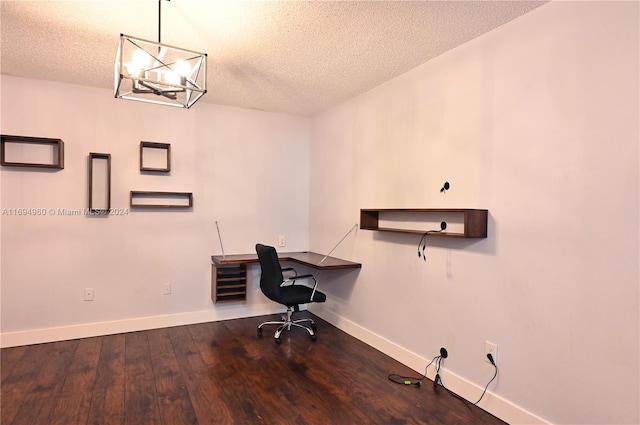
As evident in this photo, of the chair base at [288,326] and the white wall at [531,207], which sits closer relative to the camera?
the white wall at [531,207]

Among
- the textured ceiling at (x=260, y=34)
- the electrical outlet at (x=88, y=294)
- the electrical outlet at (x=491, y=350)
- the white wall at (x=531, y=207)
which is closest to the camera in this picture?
the white wall at (x=531, y=207)

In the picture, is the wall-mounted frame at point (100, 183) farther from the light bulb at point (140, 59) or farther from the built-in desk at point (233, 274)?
the light bulb at point (140, 59)

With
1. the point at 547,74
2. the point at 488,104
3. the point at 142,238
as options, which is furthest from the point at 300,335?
the point at 547,74

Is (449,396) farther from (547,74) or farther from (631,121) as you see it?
(547,74)

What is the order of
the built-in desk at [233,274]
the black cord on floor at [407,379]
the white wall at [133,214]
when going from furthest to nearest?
the built-in desk at [233,274] → the white wall at [133,214] → the black cord on floor at [407,379]

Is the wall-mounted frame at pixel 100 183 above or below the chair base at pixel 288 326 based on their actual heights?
above

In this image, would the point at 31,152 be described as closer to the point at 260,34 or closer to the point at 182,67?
the point at 182,67

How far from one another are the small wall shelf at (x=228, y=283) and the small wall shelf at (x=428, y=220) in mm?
1638

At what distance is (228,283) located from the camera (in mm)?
4113

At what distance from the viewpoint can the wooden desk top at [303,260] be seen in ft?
11.9

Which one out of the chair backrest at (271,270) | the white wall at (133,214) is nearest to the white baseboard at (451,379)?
the chair backrest at (271,270)

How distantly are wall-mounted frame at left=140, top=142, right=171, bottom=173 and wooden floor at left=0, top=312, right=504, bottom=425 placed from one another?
5.76 ft

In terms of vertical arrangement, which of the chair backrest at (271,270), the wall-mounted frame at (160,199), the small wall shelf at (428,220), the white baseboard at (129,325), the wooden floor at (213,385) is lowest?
the wooden floor at (213,385)

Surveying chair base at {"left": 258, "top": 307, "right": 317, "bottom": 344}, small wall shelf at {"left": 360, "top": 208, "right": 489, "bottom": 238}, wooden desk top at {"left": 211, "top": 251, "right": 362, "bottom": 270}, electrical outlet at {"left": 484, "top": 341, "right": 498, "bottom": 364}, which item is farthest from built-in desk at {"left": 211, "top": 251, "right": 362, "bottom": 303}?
electrical outlet at {"left": 484, "top": 341, "right": 498, "bottom": 364}
